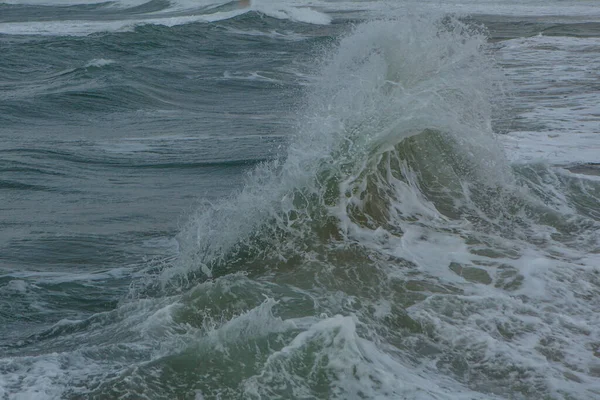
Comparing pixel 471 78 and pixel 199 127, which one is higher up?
pixel 471 78

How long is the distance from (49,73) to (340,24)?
14665 millimetres

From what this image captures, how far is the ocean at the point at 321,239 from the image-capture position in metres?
4.34

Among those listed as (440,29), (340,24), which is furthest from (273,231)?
(340,24)

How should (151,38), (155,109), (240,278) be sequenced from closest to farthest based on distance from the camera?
(240,278), (155,109), (151,38)

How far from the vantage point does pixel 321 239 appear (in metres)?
6.48

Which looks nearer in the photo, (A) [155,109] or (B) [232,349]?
(B) [232,349]

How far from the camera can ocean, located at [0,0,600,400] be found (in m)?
4.34

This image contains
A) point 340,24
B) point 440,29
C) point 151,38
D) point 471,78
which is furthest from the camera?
point 340,24

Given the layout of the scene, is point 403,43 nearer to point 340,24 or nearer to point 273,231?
point 273,231

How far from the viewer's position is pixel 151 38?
890 inches

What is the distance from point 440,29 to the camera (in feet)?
30.9

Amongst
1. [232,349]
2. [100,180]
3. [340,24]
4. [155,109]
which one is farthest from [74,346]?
[340,24]

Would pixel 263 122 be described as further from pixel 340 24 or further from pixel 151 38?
pixel 340 24

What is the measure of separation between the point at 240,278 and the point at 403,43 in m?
4.22
